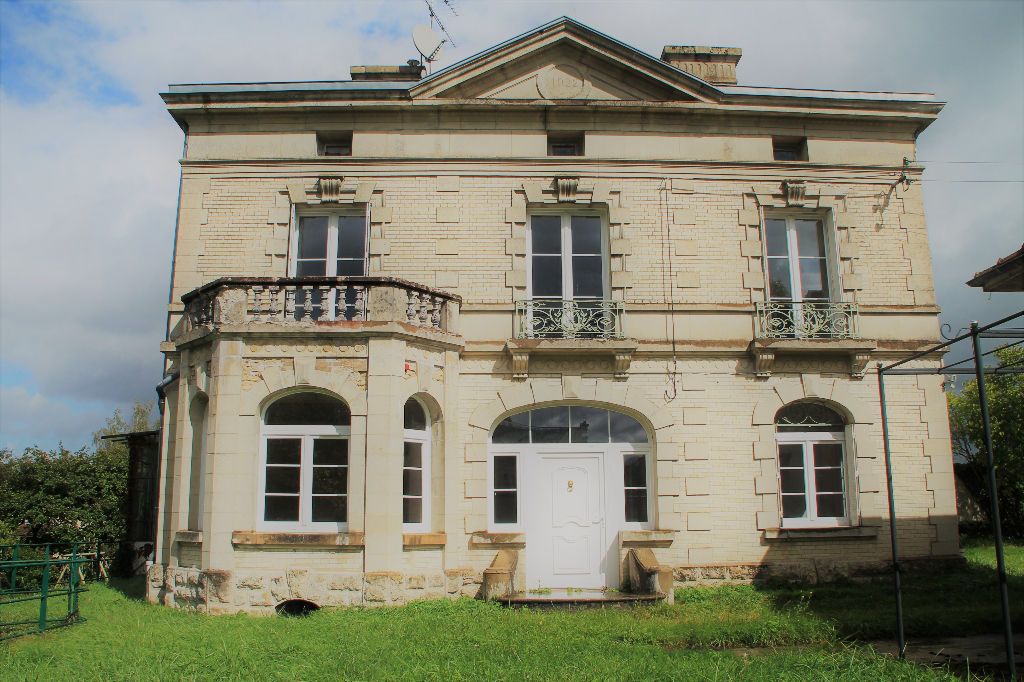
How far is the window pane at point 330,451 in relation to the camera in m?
11.6

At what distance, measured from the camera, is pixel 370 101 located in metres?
13.5

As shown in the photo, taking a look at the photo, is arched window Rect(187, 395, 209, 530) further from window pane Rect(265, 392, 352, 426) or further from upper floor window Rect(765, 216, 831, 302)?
upper floor window Rect(765, 216, 831, 302)

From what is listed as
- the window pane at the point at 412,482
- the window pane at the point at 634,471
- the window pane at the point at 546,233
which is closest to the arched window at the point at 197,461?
the window pane at the point at 412,482

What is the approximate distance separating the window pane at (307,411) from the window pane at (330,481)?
69cm

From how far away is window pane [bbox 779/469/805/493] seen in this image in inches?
515

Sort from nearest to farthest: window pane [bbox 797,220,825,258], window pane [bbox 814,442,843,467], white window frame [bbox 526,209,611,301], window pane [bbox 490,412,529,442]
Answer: window pane [bbox 490,412,529,442]
window pane [bbox 814,442,843,467]
white window frame [bbox 526,209,611,301]
window pane [bbox 797,220,825,258]

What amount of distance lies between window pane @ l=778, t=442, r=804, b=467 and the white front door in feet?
9.88

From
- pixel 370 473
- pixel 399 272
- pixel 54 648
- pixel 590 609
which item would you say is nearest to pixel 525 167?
pixel 399 272

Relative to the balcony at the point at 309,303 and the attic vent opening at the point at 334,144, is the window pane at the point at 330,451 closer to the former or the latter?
the balcony at the point at 309,303

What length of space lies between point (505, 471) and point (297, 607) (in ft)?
12.3

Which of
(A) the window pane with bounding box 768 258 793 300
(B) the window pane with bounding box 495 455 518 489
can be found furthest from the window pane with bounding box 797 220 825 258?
(B) the window pane with bounding box 495 455 518 489

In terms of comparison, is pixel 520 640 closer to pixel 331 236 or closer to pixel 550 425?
pixel 550 425

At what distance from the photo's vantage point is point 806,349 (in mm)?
12977

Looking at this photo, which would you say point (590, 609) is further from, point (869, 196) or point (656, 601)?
point (869, 196)
